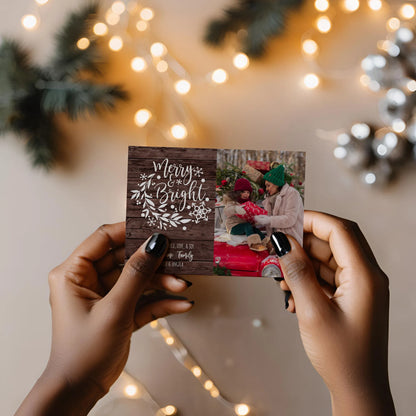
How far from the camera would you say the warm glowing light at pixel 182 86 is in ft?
3.23

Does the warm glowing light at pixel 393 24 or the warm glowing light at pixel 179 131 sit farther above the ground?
the warm glowing light at pixel 393 24

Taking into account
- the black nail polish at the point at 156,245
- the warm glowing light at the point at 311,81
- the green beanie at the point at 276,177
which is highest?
the warm glowing light at the point at 311,81

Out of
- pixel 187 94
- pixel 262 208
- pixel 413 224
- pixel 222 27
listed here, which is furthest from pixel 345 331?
pixel 222 27

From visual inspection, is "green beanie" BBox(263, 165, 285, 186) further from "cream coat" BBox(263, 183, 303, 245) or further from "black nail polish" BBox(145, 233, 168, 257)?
"black nail polish" BBox(145, 233, 168, 257)

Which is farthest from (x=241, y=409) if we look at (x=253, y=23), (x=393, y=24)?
(x=393, y=24)

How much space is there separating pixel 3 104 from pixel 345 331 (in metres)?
0.98

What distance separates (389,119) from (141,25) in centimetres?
73

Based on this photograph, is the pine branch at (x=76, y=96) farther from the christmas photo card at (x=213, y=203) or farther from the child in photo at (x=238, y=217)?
the child in photo at (x=238, y=217)

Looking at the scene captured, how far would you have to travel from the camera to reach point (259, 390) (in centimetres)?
97

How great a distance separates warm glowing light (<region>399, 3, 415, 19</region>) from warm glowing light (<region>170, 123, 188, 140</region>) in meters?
0.71

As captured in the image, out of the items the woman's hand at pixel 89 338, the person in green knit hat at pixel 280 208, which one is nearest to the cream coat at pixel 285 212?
the person in green knit hat at pixel 280 208

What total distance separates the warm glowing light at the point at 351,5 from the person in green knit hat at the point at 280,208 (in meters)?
0.64

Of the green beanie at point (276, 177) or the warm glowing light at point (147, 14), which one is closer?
the green beanie at point (276, 177)

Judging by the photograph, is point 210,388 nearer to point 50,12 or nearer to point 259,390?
point 259,390
